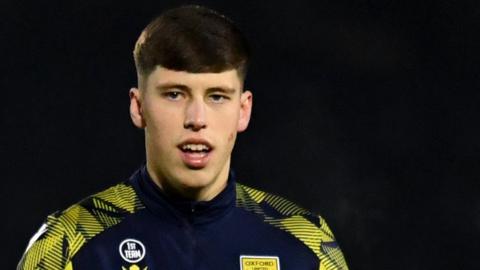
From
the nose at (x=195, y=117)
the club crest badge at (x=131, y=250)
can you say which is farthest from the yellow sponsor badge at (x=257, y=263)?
the nose at (x=195, y=117)

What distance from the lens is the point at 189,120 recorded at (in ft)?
9.26

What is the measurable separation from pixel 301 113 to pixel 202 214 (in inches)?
61.9

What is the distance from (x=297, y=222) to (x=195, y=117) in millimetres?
440

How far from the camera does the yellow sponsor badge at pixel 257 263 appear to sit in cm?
300

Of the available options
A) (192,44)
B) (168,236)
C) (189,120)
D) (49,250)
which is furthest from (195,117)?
(49,250)

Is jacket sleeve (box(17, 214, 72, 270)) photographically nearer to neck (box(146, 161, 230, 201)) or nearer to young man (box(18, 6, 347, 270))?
young man (box(18, 6, 347, 270))

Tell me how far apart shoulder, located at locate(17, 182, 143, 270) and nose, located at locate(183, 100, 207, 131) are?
0.28 metres

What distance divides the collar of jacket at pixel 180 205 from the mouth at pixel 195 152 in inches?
5.4

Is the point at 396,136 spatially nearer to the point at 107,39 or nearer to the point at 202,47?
the point at 107,39

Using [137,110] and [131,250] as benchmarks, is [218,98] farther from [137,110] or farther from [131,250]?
[131,250]

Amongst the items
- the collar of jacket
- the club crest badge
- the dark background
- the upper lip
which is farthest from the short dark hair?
the dark background

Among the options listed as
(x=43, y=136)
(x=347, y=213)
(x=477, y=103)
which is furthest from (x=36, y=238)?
(x=477, y=103)

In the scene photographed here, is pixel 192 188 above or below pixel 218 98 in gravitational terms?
below

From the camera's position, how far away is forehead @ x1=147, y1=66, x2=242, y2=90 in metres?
2.84
